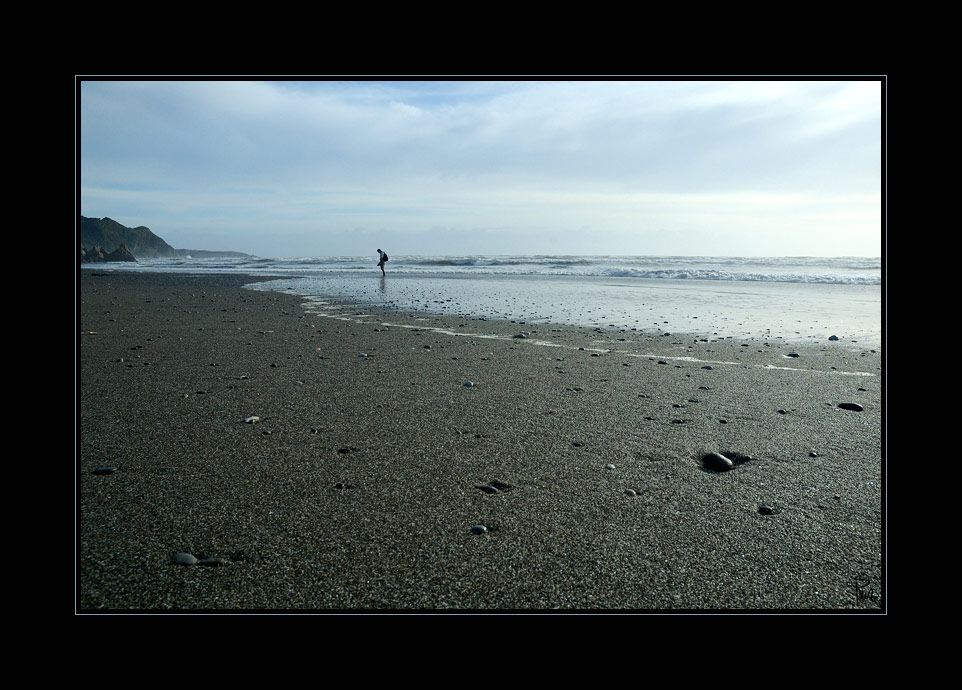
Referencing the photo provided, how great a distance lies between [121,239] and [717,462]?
3137 inches

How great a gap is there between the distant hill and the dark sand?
5326 cm

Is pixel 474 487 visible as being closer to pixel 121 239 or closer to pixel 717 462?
pixel 717 462

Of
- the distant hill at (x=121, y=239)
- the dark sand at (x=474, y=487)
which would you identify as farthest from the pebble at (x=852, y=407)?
the distant hill at (x=121, y=239)

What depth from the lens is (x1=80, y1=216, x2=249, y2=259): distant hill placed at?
59.9 meters

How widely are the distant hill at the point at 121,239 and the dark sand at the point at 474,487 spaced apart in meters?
53.3

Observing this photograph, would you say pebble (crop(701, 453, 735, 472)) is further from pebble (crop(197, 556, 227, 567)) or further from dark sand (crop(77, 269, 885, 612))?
pebble (crop(197, 556, 227, 567))

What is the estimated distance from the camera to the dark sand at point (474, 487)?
1.95 metres

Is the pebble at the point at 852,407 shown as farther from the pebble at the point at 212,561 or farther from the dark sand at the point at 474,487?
the pebble at the point at 212,561

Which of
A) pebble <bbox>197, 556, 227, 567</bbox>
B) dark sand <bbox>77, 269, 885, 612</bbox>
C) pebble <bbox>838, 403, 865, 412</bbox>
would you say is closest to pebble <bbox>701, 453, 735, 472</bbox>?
dark sand <bbox>77, 269, 885, 612</bbox>

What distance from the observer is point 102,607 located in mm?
1821
